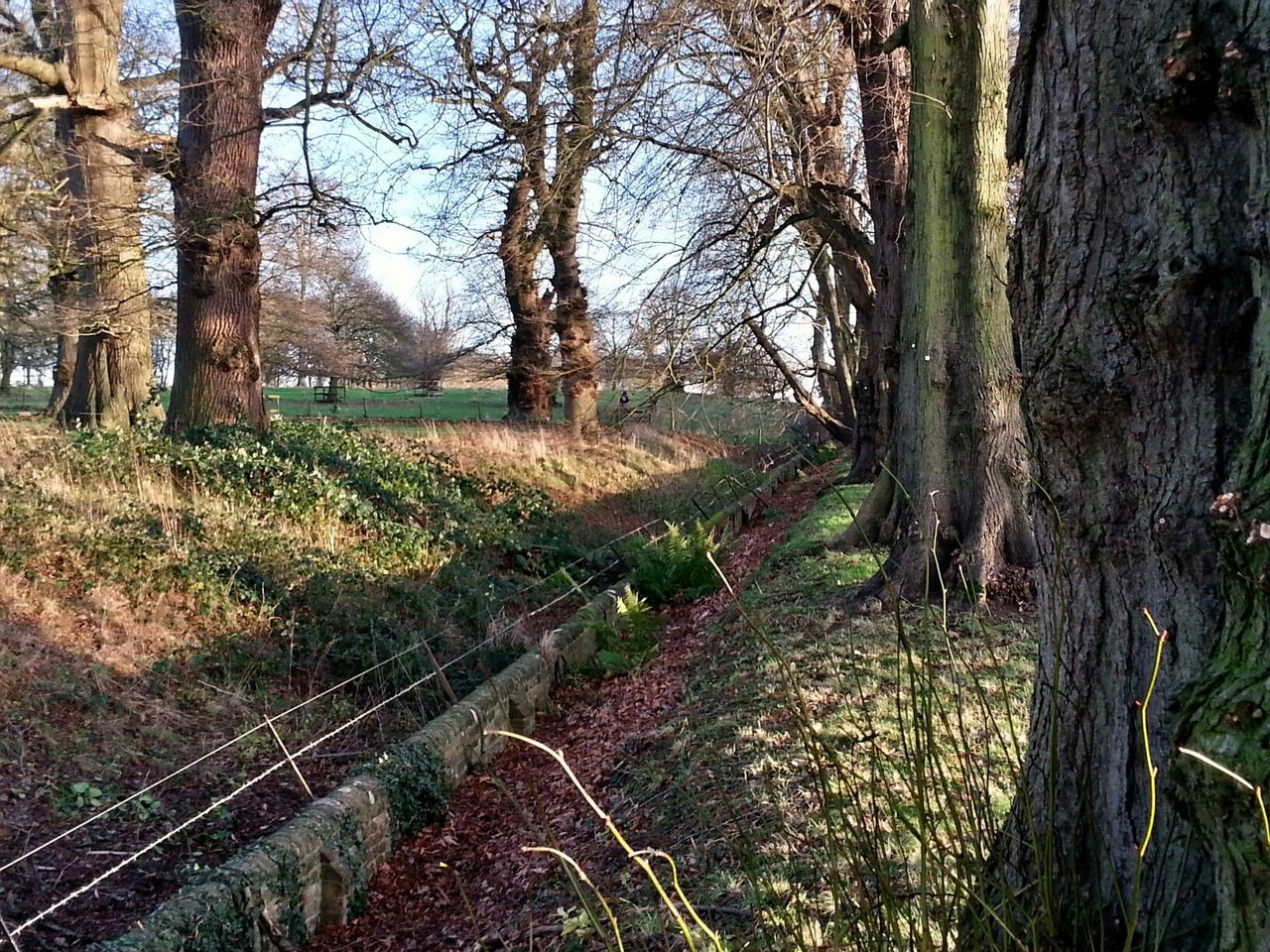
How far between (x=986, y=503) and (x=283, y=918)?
6017mm

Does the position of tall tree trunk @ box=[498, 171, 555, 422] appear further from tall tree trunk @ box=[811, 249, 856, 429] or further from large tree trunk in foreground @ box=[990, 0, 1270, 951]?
large tree trunk in foreground @ box=[990, 0, 1270, 951]

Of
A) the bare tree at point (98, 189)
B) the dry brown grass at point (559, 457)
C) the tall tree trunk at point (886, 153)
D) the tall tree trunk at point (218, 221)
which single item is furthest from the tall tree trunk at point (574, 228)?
the bare tree at point (98, 189)

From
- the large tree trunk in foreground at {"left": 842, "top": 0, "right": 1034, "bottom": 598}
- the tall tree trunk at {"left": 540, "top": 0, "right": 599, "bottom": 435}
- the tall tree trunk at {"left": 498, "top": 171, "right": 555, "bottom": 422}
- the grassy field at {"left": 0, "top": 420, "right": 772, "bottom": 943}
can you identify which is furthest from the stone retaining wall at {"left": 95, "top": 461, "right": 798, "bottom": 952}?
the tall tree trunk at {"left": 498, "top": 171, "right": 555, "bottom": 422}

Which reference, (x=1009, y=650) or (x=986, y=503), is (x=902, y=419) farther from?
(x=1009, y=650)

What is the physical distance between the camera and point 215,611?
27.8 feet

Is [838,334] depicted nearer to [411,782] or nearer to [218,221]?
[218,221]

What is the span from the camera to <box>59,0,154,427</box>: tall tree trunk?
13.6 m

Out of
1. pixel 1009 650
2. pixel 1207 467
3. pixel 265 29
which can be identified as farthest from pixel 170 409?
pixel 1207 467

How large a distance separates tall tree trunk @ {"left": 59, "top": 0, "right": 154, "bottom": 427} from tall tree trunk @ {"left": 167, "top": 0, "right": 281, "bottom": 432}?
42.0 inches

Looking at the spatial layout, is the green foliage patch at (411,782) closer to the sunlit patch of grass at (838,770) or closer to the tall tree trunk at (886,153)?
the sunlit patch of grass at (838,770)

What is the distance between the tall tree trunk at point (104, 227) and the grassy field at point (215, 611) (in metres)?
2.65

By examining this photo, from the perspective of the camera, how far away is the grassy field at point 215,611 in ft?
18.7

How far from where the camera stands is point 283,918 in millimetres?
4672

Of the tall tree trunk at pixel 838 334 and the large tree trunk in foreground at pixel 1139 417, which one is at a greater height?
the tall tree trunk at pixel 838 334
